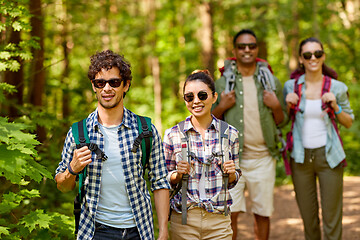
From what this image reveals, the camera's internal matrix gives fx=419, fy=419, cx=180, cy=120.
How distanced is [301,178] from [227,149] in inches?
73.2

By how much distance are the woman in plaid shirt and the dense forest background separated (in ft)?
3.65

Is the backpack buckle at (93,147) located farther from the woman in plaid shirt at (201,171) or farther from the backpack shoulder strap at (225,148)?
the backpack shoulder strap at (225,148)

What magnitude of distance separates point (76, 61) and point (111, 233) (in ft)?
62.5

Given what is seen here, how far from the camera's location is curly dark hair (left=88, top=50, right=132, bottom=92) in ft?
9.88

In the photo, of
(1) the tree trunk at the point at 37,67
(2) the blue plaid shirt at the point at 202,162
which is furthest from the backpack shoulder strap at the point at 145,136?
(1) the tree trunk at the point at 37,67

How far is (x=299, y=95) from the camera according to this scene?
508cm

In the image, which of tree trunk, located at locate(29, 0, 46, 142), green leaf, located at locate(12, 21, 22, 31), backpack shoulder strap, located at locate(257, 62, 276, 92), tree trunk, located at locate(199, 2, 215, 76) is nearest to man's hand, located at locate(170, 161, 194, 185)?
backpack shoulder strap, located at locate(257, 62, 276, 92)

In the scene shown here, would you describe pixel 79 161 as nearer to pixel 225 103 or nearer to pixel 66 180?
pixel 66 180

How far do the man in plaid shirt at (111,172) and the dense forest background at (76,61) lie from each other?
1.43 feet

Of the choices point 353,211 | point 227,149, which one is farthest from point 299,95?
point 353,211

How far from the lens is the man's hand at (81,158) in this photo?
2.71m

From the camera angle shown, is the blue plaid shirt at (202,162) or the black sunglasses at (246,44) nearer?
the blue plaid shirt at (202,162)

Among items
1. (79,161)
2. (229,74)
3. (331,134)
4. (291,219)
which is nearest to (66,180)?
(79,161)

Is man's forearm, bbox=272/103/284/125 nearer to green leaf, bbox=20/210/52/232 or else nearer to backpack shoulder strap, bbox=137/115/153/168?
backpack shoulder strap, bbox=137/115/153/168
